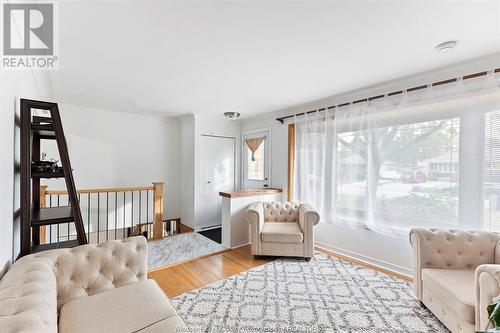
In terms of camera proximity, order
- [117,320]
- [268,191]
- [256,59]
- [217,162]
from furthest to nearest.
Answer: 1. [217,162]
2. [268,191]
3. [256,59]
4. [117,320]

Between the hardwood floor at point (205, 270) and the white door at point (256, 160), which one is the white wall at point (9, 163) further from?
the white door at point (256, 160)

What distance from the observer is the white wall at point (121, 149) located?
372 centimetres

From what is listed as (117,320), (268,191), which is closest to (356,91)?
(268,191)

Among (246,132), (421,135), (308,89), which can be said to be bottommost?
(421,135)

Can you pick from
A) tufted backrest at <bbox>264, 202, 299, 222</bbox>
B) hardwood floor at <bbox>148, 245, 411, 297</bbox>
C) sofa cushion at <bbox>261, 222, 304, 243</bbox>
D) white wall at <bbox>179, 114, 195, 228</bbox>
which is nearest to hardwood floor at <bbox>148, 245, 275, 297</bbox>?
hardwood floor at <bbox>148, 245, 411, 297</bbox>

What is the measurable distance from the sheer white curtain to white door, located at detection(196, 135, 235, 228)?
1.91 meters

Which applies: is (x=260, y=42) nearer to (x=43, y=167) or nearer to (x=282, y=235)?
(x=43, y=167)

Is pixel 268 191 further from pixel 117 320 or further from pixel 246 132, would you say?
pixel 117 320

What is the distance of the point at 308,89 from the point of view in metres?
2.88

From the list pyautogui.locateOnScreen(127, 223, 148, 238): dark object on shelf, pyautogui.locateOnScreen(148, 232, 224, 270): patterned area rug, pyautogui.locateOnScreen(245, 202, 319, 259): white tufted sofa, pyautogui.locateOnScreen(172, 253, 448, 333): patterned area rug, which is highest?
pyautogui.locateOnScreen(245, 202, 319, 259): white tufted sofa

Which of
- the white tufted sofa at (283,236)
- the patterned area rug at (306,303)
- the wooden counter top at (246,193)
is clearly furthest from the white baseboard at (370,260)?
the wooden counter top at (246,193)

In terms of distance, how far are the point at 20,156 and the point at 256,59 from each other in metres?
1.93

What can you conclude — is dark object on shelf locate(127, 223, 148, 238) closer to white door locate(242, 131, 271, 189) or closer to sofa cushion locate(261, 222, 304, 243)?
white door locate(242, 131, 271, 189)

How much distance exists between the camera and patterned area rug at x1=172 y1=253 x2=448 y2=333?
5.75 feet
